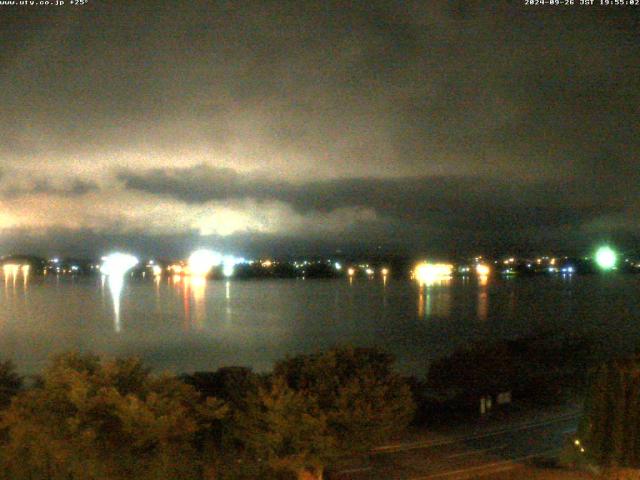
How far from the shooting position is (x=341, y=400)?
33.1 feet

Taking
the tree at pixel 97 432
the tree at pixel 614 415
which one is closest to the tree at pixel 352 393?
the tree at pixel 97 432

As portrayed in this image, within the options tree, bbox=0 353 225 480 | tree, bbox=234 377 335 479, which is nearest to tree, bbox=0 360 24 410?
tree, bbox=0 353 225 480

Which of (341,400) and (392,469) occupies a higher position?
(341,400)

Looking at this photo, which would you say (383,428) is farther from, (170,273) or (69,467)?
(170,273)

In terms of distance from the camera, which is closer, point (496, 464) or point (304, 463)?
point (304, 463)

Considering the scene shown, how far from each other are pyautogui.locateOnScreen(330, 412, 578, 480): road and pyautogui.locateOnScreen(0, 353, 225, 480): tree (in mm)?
4152

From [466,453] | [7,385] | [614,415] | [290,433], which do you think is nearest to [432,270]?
[466,453]

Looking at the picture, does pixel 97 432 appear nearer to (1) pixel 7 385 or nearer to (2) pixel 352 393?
(2) pixel 352 393

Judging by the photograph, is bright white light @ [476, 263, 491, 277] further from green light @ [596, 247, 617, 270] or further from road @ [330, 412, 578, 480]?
road @ [330, 412, 578, 480]

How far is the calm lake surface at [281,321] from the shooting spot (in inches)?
1889

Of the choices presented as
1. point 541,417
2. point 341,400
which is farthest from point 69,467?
point 541,417

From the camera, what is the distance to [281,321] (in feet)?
218

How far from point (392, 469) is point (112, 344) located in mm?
42939

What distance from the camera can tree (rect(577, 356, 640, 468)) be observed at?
994 centimetres
